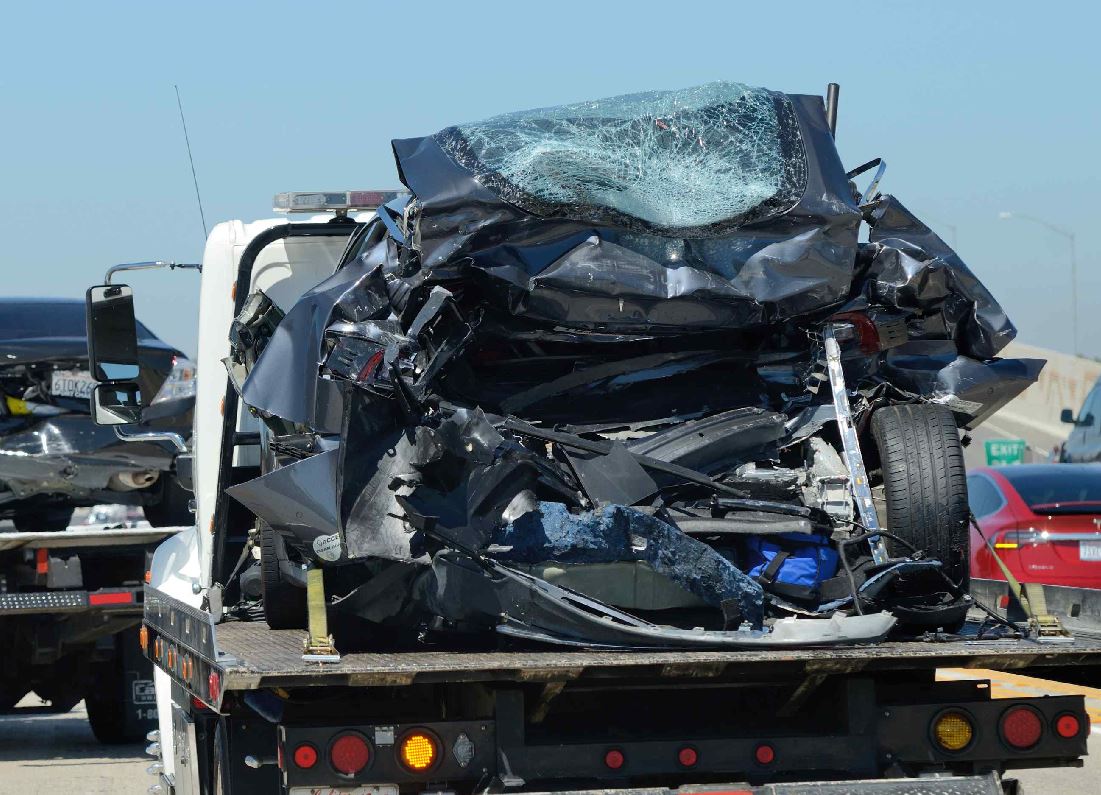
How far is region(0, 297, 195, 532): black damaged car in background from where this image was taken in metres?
11.5

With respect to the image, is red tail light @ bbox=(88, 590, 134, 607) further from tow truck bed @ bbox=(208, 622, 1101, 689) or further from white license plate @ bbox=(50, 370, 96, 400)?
tow truck bed @ bbox=(208, 622, 1101, 689)

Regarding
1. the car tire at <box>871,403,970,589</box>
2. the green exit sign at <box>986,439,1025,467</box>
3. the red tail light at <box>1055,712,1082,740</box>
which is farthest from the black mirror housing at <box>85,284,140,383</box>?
the green exit sign at <box>986,439,1025,467</box>

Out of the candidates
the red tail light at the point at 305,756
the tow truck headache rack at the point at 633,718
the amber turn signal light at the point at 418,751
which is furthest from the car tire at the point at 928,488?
the red tail light at the point at 305,756

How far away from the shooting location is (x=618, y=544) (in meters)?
5.41

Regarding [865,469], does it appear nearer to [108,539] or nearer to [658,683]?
[658,683]

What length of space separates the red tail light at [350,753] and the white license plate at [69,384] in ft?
23.0

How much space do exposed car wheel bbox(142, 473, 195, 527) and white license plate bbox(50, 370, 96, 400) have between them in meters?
0.86

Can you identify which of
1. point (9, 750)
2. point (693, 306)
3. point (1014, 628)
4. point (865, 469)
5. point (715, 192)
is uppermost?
point (715, 192)

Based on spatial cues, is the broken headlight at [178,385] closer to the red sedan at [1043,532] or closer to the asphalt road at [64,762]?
the asphalt road at [64,762]

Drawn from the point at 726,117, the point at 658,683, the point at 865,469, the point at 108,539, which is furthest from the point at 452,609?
the point at 108,539

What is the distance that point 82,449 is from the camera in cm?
1155

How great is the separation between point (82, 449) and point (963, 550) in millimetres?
7168

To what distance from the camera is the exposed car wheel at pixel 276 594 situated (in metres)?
6.37

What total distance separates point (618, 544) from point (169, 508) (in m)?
7.31
